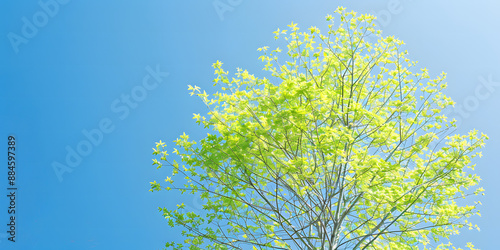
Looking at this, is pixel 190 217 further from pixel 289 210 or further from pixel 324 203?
pixel 324 203

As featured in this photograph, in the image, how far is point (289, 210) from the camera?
5.90m

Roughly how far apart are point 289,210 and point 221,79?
211 centimetres

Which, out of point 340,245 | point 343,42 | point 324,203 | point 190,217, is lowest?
point 340,245

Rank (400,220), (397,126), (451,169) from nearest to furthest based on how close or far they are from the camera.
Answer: (451,169), (397,126), (400,220)

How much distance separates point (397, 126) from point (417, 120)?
0.86 ft

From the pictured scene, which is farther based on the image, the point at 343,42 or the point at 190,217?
the point at 190,217

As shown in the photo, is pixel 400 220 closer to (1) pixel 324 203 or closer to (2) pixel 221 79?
(1) pixel 324 203

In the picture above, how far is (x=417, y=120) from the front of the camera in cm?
512

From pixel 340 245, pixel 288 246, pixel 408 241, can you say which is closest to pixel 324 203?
pixel 340 245

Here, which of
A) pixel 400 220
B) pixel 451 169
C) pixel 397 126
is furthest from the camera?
pixel 400 220

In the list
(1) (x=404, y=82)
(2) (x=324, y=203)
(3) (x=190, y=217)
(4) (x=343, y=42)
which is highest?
(4) (x=343, y=42)

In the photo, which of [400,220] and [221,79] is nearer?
[221,79]

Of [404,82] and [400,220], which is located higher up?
[404,82]

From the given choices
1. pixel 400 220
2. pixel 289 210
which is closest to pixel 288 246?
pixel 289 210
